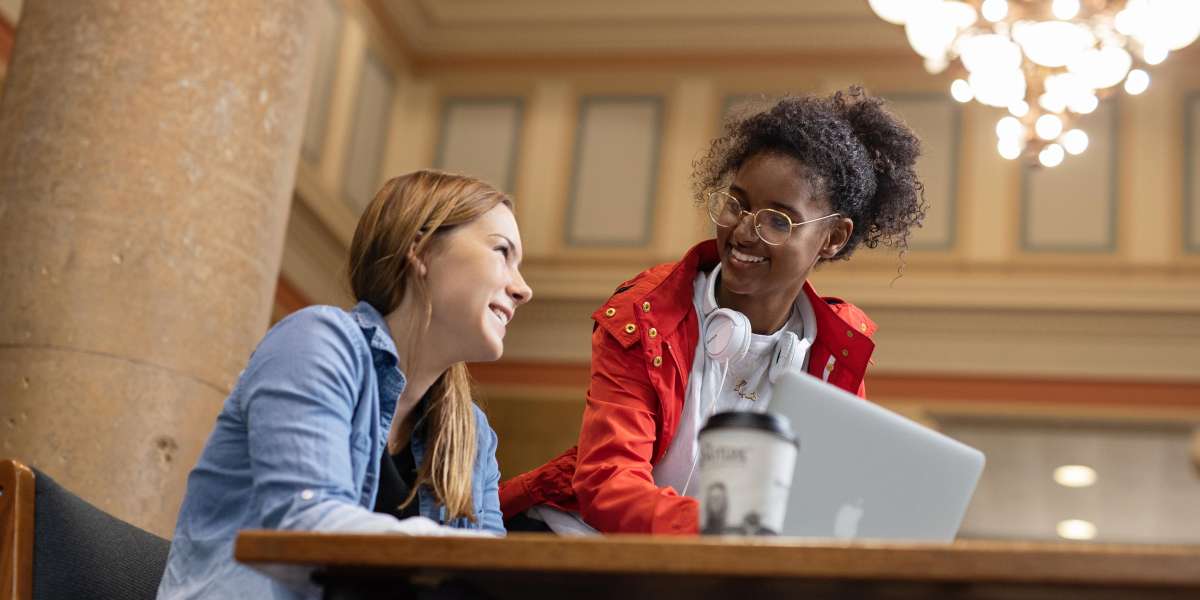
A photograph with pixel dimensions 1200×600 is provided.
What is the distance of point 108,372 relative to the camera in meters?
2.49

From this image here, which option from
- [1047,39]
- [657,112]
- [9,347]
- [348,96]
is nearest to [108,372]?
[9,347]

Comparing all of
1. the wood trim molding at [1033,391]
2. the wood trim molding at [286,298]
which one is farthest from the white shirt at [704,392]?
the wood trim molding at [1033,391]

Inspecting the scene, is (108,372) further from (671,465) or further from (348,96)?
(348,96)

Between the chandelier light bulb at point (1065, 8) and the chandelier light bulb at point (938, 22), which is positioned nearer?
the chandelier light bulb at point (1065, 8)

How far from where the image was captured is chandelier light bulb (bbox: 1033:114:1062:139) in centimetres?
566

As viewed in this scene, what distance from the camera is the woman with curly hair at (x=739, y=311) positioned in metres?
2.15

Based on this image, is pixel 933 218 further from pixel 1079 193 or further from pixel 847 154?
pixel 847 154

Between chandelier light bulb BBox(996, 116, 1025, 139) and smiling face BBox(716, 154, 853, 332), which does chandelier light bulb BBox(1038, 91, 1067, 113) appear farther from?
smiling face BBox(716, 154, 853, 332)

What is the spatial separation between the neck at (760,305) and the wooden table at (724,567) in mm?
1163

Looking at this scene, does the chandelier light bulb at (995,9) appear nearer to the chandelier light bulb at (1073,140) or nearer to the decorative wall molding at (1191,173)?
the chandelier light bulb at (1073,140)

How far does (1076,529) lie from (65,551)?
21.4ft

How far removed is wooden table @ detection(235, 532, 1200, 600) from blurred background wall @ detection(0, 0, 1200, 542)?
579cm

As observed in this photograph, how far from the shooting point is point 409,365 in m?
1.82

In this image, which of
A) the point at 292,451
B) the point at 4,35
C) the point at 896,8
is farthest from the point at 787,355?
the point at 4,35
